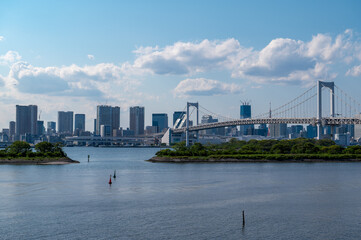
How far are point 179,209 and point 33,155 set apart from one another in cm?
3558

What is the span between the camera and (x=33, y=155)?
2073 inches

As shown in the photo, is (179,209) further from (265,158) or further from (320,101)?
(320,101)

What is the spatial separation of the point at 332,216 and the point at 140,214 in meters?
8.47

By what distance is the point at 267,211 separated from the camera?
21047 mm

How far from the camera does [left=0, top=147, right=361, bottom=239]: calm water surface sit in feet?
56.0

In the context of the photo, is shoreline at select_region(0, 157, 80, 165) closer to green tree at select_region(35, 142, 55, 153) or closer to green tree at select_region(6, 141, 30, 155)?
green tree at select_region(6, 141, 30, 155)

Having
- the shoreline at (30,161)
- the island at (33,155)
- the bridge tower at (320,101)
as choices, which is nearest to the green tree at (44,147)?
the island at (33,155)

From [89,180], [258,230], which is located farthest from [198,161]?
[258,230]

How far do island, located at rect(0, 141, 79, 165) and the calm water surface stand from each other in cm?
1790

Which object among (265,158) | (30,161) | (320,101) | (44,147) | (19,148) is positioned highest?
(320,101)

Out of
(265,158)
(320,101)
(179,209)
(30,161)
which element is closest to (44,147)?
(30,161)

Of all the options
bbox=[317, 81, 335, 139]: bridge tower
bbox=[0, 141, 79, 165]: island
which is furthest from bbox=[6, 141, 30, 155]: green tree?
bbox=[317, 81, 335, 139]: bridge tower

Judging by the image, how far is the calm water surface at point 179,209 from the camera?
1706cm

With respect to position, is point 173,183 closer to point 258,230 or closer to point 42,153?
point 258,230
